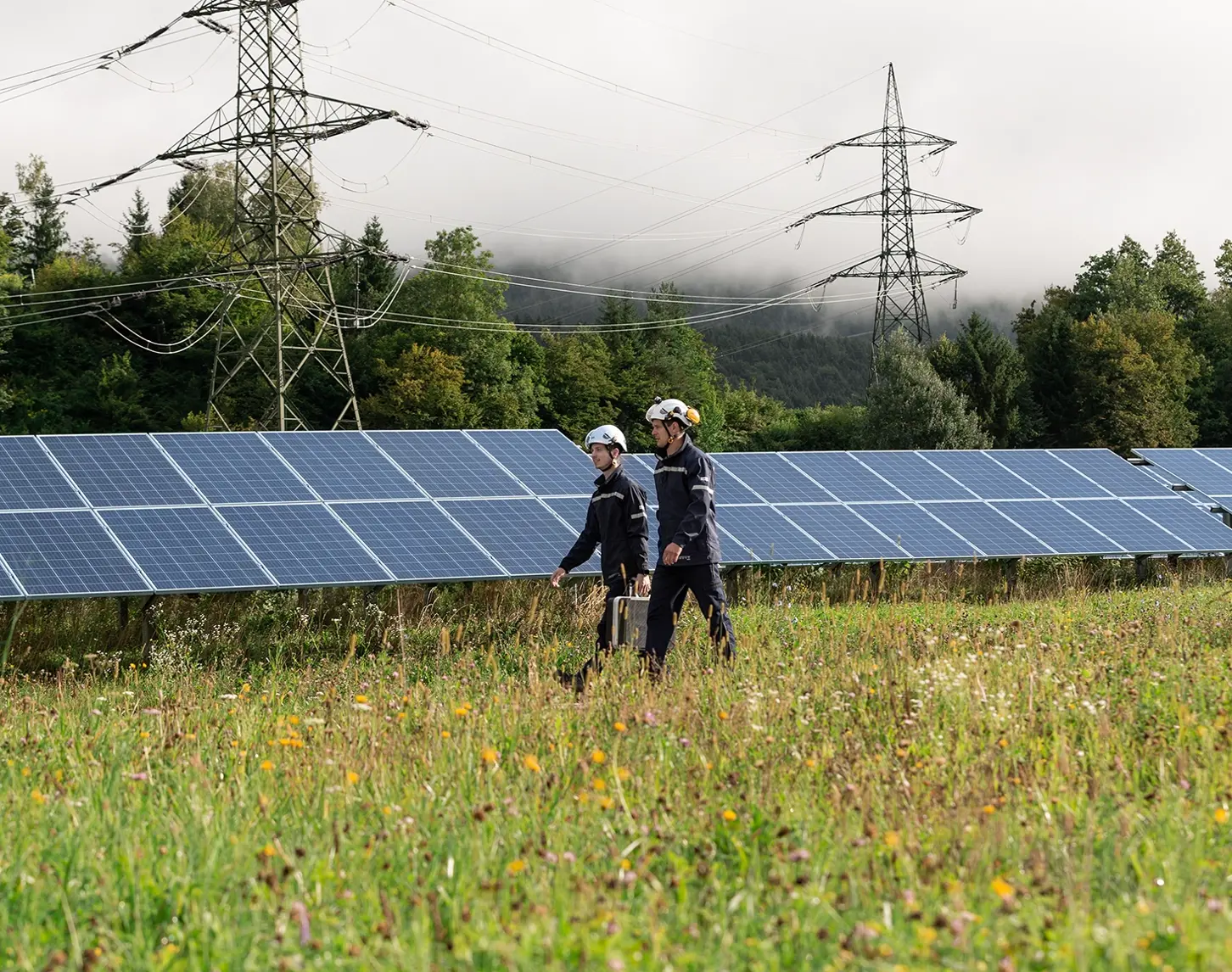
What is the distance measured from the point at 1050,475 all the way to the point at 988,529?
4111 mm

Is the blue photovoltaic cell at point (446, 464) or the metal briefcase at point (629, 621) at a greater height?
the blue photovoltaic cell at point (446, 464)

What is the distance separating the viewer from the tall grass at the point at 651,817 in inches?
161

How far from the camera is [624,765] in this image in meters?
6.41

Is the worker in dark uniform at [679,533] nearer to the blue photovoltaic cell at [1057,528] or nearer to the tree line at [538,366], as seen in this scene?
the blue photovoltaic cell at [1057,528]

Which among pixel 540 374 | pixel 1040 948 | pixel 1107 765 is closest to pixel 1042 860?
pixel 1040 948

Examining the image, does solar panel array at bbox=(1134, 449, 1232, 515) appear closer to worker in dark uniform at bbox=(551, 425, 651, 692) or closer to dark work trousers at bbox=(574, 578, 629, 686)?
worker in dark uniform at bbox=(551, 425, 651, 692)

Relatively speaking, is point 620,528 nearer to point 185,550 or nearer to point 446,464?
point 185,550

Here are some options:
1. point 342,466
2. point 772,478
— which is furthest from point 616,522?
point 772,478

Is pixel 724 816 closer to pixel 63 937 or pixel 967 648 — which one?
pixel 63 937

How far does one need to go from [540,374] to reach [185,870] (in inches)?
2329

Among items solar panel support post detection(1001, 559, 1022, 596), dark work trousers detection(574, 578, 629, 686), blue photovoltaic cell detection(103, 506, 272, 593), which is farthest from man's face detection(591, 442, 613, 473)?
solar panel support post detection(1001, 559, 1022, 596)

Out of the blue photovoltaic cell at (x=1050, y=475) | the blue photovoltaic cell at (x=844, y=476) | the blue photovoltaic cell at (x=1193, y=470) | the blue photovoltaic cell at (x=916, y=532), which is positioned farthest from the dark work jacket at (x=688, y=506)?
the blue photovoltaic cell at (x=1193, y=470)

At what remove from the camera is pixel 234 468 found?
16.1 m

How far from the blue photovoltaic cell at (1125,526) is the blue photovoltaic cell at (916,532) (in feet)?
8.50
